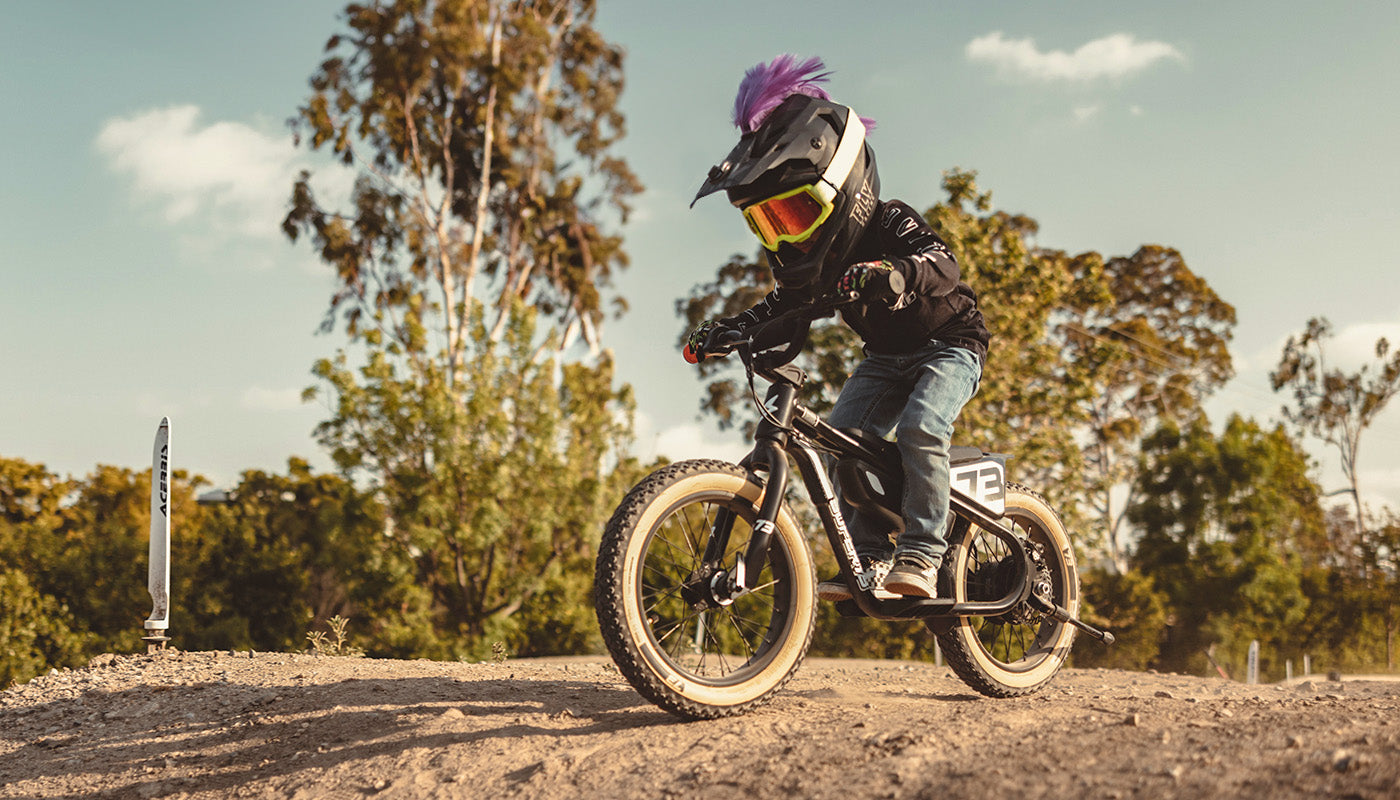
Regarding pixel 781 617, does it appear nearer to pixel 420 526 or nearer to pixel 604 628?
pixel 604 628

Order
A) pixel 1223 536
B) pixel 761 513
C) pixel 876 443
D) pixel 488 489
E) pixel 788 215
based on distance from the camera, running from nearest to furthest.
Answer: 1. pixel 761 513
2. pixel 788 215
3. pixel 876 443
4. pixel 488 489
5. pixel 1223 536

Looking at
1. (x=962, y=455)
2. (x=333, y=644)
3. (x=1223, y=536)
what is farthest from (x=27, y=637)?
(x=1223, y=536)

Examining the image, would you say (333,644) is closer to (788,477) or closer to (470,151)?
(788,477)

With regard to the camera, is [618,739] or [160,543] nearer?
[618,739]

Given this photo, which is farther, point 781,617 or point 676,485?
point 781,617

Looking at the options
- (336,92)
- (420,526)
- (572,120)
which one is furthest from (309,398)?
(572,120)

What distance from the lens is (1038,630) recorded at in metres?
5.08

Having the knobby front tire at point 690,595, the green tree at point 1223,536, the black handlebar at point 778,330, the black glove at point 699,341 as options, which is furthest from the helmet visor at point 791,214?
the green tree at point 1223,536

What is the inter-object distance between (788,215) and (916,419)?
96 centimetres

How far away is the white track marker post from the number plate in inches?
206

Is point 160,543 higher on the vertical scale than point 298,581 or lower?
higher

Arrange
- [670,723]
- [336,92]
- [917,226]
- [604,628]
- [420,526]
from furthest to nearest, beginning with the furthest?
[336,92], [420,526], [917,226], [670,723], [604,628]

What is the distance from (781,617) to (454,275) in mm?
22587

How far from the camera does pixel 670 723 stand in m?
3.69
